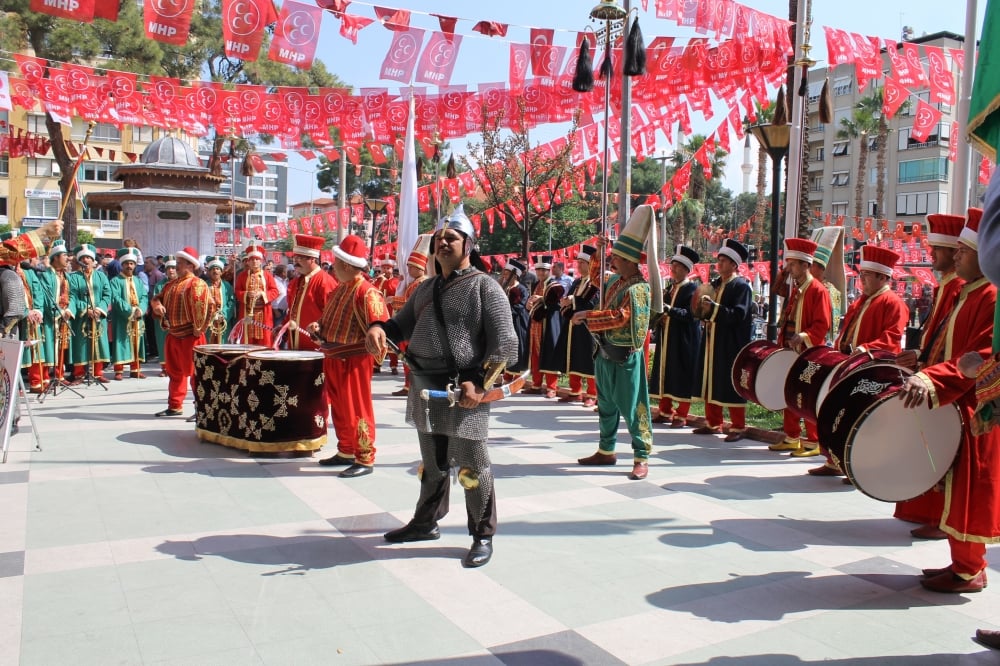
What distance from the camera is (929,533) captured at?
17.6ft

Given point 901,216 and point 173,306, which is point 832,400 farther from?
point 901,216

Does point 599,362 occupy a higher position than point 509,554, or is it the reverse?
point 599,362

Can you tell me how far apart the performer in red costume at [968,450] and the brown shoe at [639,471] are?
2610 millimetres

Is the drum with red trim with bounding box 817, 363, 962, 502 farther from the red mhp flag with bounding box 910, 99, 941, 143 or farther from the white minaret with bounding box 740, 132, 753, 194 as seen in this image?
the white minaret with bounding box 740, 132, 753, 194

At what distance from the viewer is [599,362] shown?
717 cm

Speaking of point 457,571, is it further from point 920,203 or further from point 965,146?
point 920,203

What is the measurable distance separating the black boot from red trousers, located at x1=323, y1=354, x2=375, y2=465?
2.29m

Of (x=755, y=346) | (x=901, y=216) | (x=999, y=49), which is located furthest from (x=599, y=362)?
(x=901, y=216)

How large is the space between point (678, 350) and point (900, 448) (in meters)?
5.11

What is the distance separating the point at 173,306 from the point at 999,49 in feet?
26.8

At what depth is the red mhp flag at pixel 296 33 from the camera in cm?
1132

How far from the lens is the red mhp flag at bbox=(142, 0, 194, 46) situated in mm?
10406

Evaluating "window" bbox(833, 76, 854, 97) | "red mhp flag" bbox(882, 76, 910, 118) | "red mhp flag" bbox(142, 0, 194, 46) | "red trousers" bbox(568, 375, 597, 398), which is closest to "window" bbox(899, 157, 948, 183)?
"window" bbox(833, 76, 854, 97)

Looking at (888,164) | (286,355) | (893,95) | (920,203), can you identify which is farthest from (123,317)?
(888,164)
